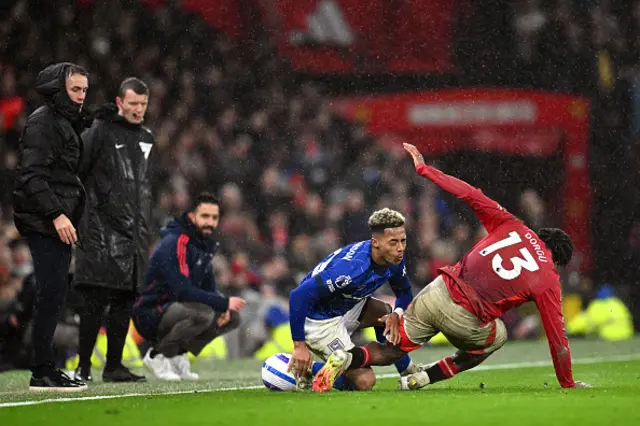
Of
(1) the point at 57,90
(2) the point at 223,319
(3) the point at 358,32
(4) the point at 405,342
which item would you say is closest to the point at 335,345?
(4) the point at 405,342

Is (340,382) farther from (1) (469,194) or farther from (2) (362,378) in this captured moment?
(1) (469,194)

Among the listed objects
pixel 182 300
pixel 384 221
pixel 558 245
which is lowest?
pixel 182 300

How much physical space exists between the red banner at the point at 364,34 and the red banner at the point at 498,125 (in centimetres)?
51

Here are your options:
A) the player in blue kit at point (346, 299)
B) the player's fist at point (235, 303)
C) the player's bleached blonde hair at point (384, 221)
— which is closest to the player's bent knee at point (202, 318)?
the player's fist at point (235, 303)

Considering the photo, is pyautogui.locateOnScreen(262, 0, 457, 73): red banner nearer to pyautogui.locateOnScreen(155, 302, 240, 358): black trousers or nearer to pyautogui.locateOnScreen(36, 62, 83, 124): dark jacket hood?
pyautogui.locateOnScreen(155, 302, 240, 358): black trousers

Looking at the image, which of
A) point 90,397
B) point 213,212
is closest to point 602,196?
point 213,212

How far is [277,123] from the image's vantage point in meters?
17.0

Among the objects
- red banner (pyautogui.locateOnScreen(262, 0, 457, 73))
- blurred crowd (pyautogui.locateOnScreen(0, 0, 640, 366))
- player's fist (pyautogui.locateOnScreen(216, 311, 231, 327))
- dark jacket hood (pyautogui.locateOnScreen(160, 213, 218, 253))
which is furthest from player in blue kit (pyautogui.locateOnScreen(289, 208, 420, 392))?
red banner (pyautogui.locateOnScreen(262, 0, 457, 73))

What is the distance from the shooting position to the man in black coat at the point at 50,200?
6.70 meters

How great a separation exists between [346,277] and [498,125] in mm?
11840

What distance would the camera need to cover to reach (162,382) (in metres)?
8.08

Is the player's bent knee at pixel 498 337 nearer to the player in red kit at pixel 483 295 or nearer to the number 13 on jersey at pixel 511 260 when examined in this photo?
the player in red kit at pixel 483 295

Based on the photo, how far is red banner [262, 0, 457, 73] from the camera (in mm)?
17844

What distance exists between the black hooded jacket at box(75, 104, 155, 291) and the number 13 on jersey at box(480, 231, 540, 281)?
2.25m
